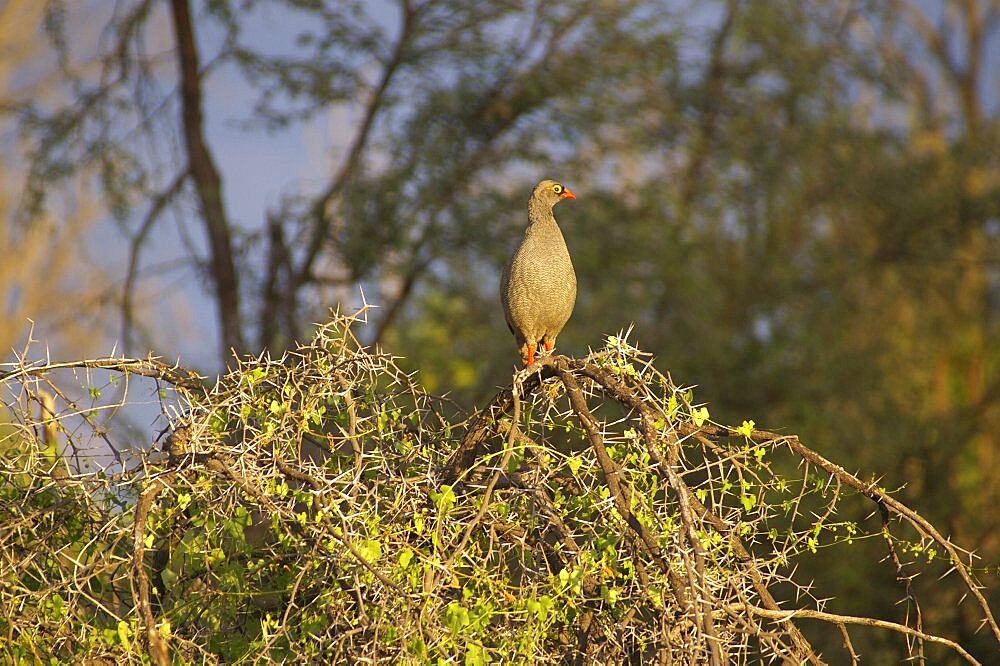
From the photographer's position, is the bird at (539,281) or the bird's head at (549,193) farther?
the bird's head at (549,193)

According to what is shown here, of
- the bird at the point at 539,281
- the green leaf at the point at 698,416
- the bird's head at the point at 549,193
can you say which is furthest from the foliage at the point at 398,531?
the bird's head at the point at 549,193

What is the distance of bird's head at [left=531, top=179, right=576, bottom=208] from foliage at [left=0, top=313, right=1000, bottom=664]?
1982mm

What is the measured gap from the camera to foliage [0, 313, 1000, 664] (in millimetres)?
3490

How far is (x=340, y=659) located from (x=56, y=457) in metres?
1.38

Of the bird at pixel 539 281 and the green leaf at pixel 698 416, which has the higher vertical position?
the green leaf at pixel 698 416

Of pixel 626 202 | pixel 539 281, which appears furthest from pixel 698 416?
pixel 626 202

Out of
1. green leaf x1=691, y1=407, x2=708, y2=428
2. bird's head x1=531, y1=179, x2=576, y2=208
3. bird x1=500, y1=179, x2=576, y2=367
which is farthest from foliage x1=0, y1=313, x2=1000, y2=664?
bird's head x1=531, y1=179, x2=576, y2=208

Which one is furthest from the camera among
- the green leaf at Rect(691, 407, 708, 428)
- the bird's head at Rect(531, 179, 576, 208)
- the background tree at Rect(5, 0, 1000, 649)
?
the background tree at Rect(5, 0, 1000, 649)

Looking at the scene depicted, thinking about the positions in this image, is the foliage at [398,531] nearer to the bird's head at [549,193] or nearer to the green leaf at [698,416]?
the green leaf at [698,416]

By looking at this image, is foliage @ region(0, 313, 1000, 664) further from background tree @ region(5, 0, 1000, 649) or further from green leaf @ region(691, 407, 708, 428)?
background tree @ region(5, 0, 1000, 649)

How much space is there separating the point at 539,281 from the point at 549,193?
0.64m

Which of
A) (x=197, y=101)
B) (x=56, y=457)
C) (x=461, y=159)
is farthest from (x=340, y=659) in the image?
(x=197, y=101)

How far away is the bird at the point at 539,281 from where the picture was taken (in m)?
5.92

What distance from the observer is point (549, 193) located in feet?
20.8
